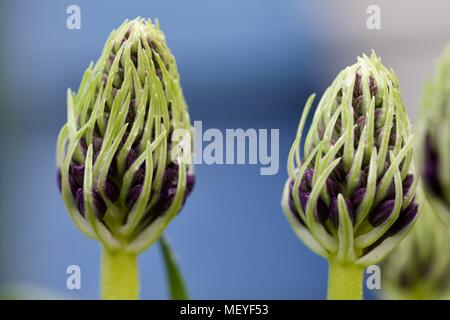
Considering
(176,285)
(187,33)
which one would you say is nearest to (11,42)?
(187,33)

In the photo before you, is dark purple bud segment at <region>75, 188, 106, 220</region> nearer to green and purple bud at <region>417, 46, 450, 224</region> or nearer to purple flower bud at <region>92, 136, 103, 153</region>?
purple flower bud at <region>92, 136, 103, 153</region>

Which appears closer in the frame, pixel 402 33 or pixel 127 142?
pixel 127 142

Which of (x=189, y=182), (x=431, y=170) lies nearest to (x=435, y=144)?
(x=431, y=170)

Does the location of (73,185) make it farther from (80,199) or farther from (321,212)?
(321,212)

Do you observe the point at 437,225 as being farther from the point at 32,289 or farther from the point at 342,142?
the point at 32,289

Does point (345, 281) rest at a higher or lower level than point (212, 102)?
lower

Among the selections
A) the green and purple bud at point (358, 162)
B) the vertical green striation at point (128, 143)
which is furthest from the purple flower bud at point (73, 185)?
the green and purple bud at point (358, 162)

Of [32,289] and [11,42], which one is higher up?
[11,42]
